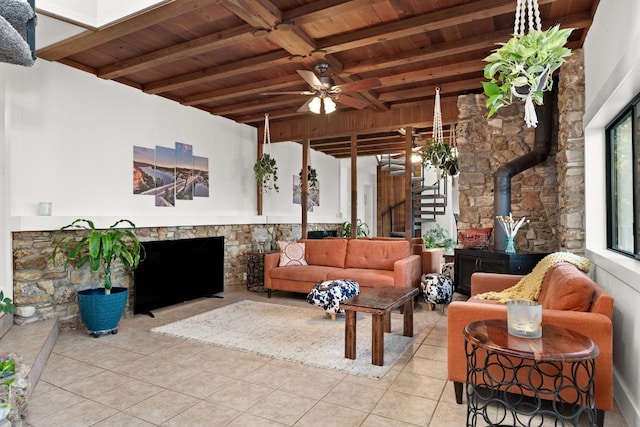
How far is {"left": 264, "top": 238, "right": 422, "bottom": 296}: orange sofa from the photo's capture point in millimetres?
4961

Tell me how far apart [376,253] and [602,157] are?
292 cm

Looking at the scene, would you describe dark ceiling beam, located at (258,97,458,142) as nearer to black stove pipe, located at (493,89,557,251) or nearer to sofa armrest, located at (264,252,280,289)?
black stove pipe, located at (493,89,557,251)

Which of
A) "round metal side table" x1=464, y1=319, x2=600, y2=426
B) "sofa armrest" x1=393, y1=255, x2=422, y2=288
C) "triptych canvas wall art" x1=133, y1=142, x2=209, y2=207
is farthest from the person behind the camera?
"triptych canvas wall art" x1=133, y1=142, x2=209, y2=207

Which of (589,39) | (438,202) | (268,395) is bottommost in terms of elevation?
(268,395)

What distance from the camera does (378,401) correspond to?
2.46m

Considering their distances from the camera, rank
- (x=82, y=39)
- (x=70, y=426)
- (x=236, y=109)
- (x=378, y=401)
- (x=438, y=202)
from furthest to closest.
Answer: (x=438, y=202) < (x=236, y=109) < (x=82, y=39) < (x=378, y=401) < (x=70, y=426)

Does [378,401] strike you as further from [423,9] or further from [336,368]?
[423,9]

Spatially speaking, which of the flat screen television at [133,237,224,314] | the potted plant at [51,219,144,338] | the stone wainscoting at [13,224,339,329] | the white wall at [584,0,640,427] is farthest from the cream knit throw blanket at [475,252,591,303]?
the stone wainscoting at [13,224,339,329]

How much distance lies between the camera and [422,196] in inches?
380

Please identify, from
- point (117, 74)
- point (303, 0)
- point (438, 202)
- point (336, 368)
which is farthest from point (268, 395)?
point (438, 202)

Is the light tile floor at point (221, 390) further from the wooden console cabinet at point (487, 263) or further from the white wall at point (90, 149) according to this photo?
the white wall at point (90, 149)

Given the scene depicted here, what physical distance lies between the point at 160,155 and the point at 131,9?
7.63 feet

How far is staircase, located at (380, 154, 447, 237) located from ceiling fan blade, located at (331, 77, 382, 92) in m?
5.69

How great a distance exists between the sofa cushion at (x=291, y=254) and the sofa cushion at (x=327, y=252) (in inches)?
4.8
